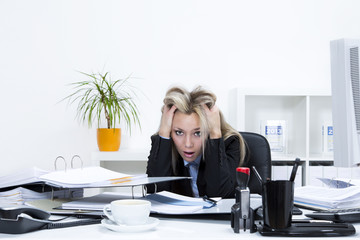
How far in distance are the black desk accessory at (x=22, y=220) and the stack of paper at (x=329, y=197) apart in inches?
29.7

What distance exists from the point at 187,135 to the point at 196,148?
3.1 inches

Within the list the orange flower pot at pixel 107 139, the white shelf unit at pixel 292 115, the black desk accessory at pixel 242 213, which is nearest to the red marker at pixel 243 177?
the black desk accessory at pixel 242 213

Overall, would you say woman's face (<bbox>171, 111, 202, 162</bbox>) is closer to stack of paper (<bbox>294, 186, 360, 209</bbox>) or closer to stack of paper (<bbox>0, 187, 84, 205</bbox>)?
Result: stack of paper (<bbox>294, 186, 360, 209</bbox>)

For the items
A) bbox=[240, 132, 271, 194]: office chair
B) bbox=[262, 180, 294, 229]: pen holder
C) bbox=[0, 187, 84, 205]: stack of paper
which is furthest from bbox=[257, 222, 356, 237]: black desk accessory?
bbox=[240, 132, 271, 194]: office chair

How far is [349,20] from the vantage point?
3264 millimetres

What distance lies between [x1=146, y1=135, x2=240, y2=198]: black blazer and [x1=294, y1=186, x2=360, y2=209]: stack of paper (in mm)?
636

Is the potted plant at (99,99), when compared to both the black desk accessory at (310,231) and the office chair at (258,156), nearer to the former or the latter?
the office chair at (258,156)

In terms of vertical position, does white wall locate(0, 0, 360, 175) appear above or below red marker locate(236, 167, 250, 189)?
above

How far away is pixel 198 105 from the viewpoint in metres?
2.10

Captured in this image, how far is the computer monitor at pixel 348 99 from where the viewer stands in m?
1.04

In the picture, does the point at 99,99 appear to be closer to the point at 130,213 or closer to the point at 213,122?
the point at 213,122

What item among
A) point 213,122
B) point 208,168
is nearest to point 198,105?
point 213,122

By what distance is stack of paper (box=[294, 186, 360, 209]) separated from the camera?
1.20 meters

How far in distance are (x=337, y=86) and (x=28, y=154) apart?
8.79ft
